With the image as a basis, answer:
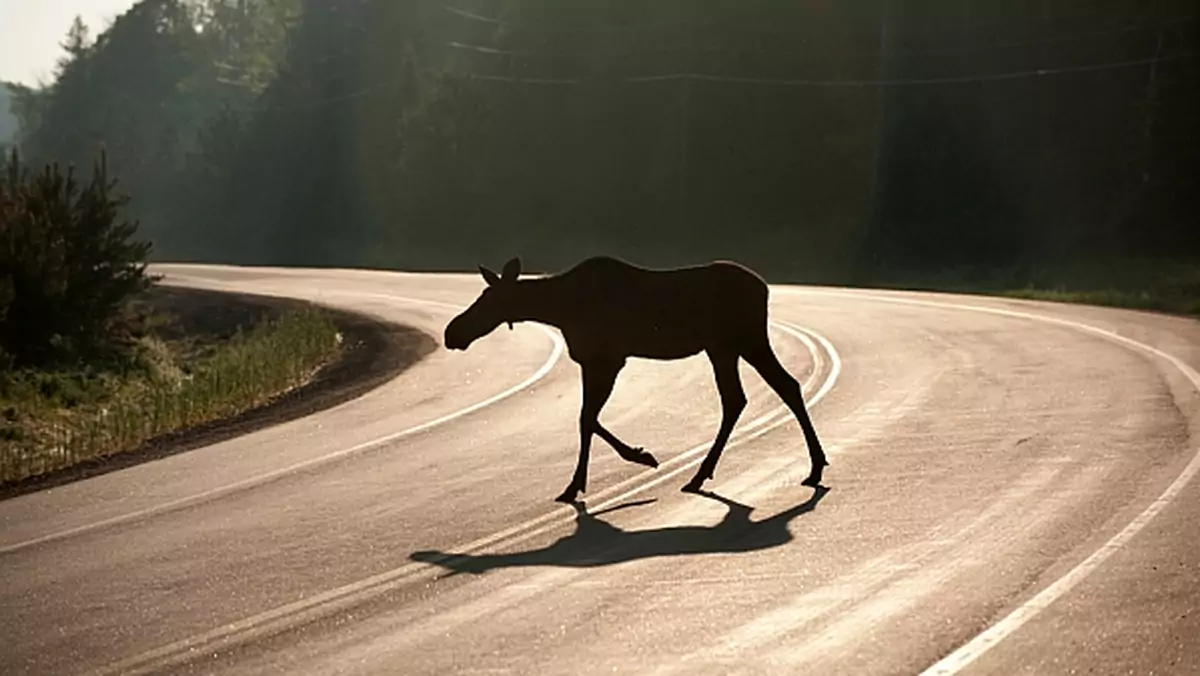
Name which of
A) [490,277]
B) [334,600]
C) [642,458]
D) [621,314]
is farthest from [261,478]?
[334,600]

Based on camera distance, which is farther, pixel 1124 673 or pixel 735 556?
pixel 735 556

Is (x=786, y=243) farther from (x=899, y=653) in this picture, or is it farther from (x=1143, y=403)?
(x=899, y=653)

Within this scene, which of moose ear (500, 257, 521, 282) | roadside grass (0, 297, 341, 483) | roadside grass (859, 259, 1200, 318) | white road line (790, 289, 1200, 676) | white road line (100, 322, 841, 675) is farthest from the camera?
roadside grass (859, 259, 1200, 318)

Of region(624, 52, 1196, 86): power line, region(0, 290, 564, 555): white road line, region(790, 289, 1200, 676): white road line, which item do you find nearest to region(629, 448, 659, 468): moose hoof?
region(0, 290, 564, 555): white road line

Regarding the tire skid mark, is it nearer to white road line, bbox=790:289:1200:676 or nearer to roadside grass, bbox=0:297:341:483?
white road line, bbox=790:289:1200:676

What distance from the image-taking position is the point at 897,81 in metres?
51.2

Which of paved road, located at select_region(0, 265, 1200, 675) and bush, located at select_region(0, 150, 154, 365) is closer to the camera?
paved road, located at select_region(0, 265, 1200, 675)

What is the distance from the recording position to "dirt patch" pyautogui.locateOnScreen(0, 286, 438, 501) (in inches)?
588

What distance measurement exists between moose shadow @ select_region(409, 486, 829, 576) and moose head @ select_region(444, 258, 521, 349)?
164 centimetres

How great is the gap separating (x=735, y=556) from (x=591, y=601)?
1.27m

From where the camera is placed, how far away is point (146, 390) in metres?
22.8

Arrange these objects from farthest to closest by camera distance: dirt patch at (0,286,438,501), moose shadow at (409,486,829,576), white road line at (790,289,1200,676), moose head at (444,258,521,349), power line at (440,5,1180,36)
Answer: power line at (440,5,1180,36) < dirt patch at (0,286,438,501) < moose head at (444,258,521,349) < moose shadow at (409,486,829,576) < white road line at (790,289,1200,676)

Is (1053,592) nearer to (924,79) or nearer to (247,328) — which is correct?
(247,328)

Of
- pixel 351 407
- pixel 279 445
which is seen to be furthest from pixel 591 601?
pixel 351 407
